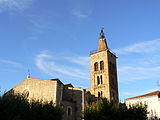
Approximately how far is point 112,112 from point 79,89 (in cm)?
1074

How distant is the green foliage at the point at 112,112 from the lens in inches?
1104

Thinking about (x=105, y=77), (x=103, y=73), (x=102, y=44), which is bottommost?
(x=105, y=77)

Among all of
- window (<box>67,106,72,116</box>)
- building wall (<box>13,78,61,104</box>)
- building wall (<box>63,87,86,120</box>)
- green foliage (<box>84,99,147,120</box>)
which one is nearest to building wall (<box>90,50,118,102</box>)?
building wall (<box>63,87,86,120</box>)

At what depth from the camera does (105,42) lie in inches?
2079

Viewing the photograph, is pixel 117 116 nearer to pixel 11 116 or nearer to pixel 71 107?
pixel 71 107

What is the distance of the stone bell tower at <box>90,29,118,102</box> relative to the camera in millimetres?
46938

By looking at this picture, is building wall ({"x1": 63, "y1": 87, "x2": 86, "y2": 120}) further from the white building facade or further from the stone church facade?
the white building facade

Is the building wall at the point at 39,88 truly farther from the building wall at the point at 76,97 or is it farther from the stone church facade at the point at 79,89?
the building wall at the point at 76,97

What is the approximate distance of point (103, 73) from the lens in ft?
159

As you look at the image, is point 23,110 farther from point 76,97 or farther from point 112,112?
point 76,97

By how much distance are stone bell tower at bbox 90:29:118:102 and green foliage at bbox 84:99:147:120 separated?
15.6m

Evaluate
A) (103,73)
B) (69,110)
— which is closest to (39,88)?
(69,110)

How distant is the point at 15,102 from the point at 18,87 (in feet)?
46.3

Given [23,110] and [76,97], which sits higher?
[76,97]
